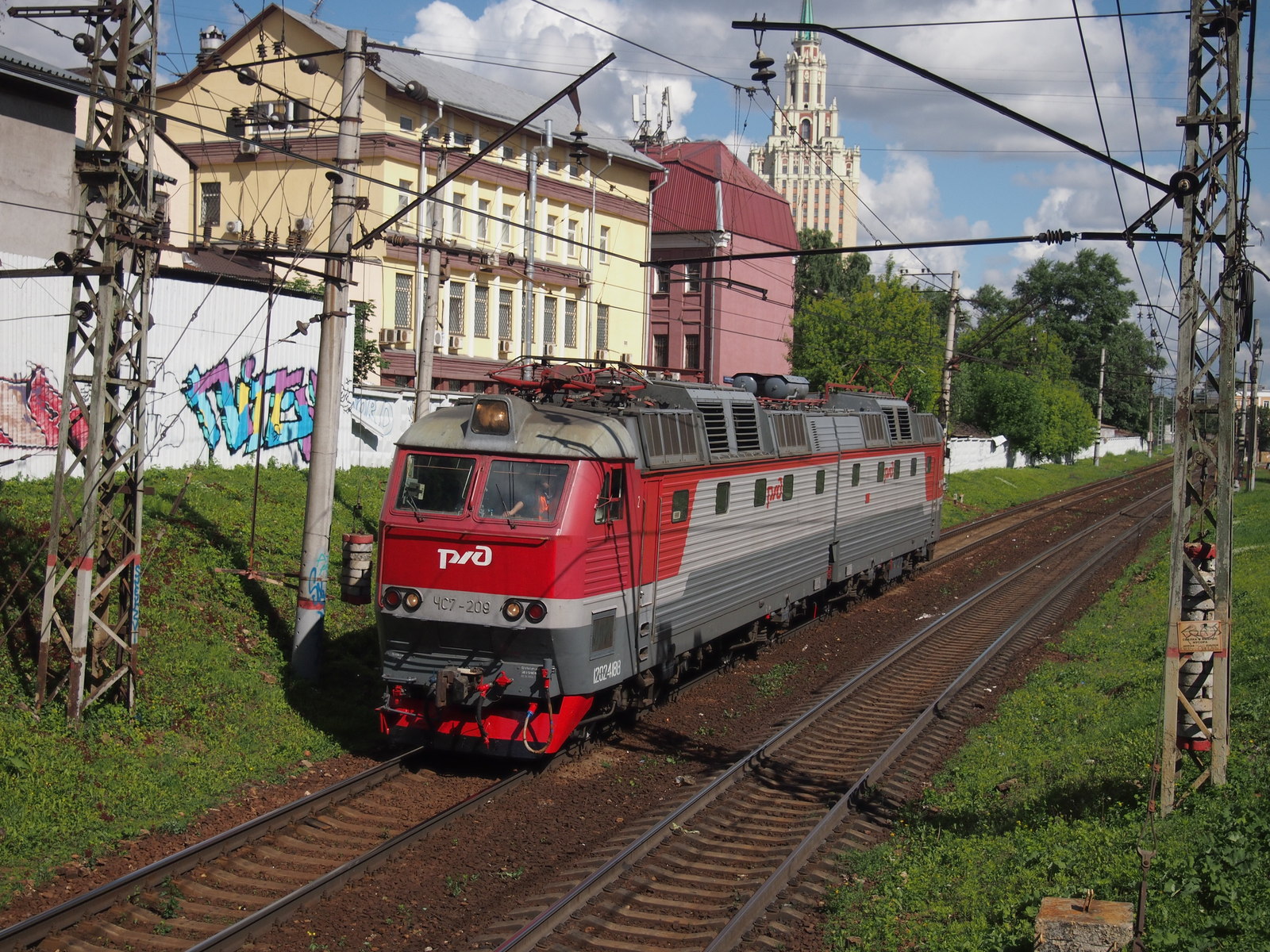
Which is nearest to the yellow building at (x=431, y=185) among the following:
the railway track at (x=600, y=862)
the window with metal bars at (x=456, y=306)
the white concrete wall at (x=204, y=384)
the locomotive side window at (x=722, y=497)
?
the window with metal bars at (x=456, y=306)

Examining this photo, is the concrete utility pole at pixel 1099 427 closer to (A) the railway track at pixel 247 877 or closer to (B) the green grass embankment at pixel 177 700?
(B) the green grass embankment at pixel 177 700

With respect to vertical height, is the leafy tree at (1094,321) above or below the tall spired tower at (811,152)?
below

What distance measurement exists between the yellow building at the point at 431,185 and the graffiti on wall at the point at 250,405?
6.21 m

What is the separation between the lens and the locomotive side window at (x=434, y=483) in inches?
433

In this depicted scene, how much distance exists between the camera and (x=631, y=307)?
138ft

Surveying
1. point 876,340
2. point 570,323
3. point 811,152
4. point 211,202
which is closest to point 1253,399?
point 876,340

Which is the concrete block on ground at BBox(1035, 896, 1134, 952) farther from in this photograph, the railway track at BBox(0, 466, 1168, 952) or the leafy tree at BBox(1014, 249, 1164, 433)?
the leafy tree at BBox(1014, 249, 1164, 433)

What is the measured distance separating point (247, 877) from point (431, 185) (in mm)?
23911

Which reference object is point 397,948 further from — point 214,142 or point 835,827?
point 214,142

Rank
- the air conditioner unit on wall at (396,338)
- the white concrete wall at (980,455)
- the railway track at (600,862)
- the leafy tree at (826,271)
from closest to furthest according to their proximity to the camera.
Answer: the railway track at (600,862) < the air conditioner unit on wall at (396,338) < the white concrete wall at (980,455) < the leafy tree at (826,271)

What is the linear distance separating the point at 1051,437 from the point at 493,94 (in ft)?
120

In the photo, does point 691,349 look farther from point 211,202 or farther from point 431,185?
point 211,202

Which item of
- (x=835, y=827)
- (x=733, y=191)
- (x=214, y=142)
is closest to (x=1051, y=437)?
(x=733, y=191)

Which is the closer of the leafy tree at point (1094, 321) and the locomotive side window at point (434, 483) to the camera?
the locomotive side window at point (434, 483)
